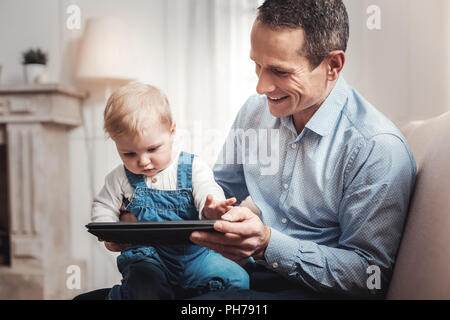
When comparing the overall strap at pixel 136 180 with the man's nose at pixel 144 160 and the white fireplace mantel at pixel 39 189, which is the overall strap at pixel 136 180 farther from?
the white fireplace mantel at pixel 39 189

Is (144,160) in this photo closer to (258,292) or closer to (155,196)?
(155,196)

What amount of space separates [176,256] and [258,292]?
0.19 m

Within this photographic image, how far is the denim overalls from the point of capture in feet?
2.72

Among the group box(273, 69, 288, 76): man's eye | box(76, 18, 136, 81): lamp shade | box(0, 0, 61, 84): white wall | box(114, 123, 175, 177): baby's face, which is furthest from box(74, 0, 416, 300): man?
box(0, 0, 61, 84): white wall

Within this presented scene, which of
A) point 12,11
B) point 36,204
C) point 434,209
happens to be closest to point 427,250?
point 434,209

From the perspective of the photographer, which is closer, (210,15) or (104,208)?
(104,208)

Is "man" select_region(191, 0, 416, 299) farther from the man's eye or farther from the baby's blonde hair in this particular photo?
the baby's blonde hair

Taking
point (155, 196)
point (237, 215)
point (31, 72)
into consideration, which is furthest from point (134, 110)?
point (31, 72)

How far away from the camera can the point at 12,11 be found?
1049 mm

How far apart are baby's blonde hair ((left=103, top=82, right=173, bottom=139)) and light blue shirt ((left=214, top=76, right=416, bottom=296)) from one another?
0.94 ft

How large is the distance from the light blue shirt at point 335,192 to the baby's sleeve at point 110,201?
26cm
